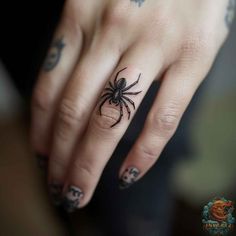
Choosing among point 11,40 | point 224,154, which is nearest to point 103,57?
point 224,154

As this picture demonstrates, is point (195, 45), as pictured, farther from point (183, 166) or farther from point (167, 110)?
point (183, 166)

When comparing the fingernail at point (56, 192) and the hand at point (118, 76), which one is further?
the fingernail at point (56, 192)

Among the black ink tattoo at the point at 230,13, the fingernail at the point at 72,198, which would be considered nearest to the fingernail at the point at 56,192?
the fingernail at the point at 72,198

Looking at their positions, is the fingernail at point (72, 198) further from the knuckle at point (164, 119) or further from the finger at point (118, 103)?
the knuckle at point (164, 119)

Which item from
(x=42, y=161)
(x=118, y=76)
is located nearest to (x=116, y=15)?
(x=118, y=76)

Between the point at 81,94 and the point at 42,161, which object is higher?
the point at 81,94

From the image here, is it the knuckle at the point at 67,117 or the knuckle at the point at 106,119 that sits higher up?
the knuckle at the point at 106,119
